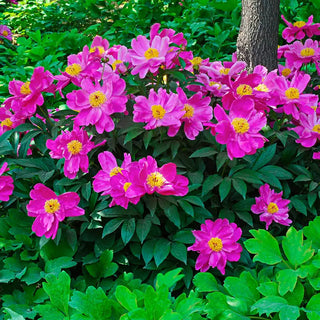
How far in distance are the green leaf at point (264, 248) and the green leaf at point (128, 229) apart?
55 centimetres

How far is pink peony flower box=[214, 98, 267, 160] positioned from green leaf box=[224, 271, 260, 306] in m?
0.51

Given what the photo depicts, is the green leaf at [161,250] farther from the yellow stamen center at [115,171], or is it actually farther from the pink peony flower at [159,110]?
the pink peony flower at [159,110]

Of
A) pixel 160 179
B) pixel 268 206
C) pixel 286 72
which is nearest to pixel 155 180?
pixel 160 179

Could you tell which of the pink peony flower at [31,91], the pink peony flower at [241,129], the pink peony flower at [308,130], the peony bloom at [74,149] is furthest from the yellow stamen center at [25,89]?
the pink peony flower at [308,130]

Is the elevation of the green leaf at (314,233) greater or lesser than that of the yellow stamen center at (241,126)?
lesser

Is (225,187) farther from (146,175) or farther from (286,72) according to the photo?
(286,72)

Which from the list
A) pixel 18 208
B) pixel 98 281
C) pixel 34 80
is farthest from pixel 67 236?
pixel 34 80

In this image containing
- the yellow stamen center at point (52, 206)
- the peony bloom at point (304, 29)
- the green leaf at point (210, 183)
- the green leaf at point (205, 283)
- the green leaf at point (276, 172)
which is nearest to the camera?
the green leaf at point (205, 283)

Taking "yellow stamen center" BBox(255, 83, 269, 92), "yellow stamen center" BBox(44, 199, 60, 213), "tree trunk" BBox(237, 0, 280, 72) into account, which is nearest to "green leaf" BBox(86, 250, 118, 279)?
"yellow stamen center" BBox(44, 199, 60, 213)

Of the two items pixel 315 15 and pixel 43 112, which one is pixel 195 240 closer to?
pixel 43 112

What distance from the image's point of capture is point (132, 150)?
1.76m

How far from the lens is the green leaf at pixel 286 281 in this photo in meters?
1.02

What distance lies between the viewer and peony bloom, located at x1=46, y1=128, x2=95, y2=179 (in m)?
1.61

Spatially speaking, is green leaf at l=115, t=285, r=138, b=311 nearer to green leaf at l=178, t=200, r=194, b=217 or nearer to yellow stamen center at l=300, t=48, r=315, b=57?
green leaf at l=178, t=200, r=194, b=217
